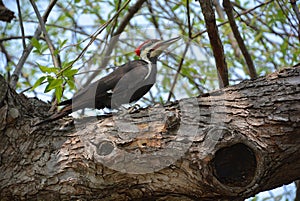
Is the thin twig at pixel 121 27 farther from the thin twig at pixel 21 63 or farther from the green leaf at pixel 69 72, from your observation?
the green leaf at pixel 69 72

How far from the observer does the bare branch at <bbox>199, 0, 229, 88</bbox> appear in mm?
2699

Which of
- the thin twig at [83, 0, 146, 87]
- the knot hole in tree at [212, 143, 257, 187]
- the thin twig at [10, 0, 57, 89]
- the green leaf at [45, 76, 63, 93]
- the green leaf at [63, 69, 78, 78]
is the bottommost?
the knot hole in tree at [212, 143, 257, 187]

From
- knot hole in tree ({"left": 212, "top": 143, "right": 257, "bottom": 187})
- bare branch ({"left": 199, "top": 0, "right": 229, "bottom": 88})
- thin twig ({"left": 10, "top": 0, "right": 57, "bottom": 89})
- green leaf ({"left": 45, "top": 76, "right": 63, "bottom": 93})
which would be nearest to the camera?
knot hole in tree ({"left": 212, "top": 143, "right": 257, "bottom": 187})

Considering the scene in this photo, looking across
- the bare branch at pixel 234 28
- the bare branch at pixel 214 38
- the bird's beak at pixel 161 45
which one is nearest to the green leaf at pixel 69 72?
the bare branch at pixel 214 38

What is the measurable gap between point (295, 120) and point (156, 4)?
10.4 feet

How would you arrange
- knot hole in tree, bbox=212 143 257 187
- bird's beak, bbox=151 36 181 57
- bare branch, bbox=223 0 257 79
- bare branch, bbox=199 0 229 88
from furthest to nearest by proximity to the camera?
bird's beak, bbox=151 36 181 57, bare branch, bbox=223 0 257 79, bare branch, bbox=199 0 229 88, knot hole in tree, bbox=212 143 257 187

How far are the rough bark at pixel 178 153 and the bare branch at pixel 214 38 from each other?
49cm

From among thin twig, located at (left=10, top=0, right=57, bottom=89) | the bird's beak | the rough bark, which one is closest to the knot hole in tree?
the rough bark

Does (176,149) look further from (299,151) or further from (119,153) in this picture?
(299,151)

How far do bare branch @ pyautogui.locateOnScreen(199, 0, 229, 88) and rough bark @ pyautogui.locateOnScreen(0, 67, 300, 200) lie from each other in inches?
19.4

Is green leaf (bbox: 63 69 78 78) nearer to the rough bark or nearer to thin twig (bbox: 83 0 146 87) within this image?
the rough bark

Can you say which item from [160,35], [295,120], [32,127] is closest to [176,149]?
[295,120]

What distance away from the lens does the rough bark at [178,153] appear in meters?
2.16

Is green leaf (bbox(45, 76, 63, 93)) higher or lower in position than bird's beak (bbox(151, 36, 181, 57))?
lower
